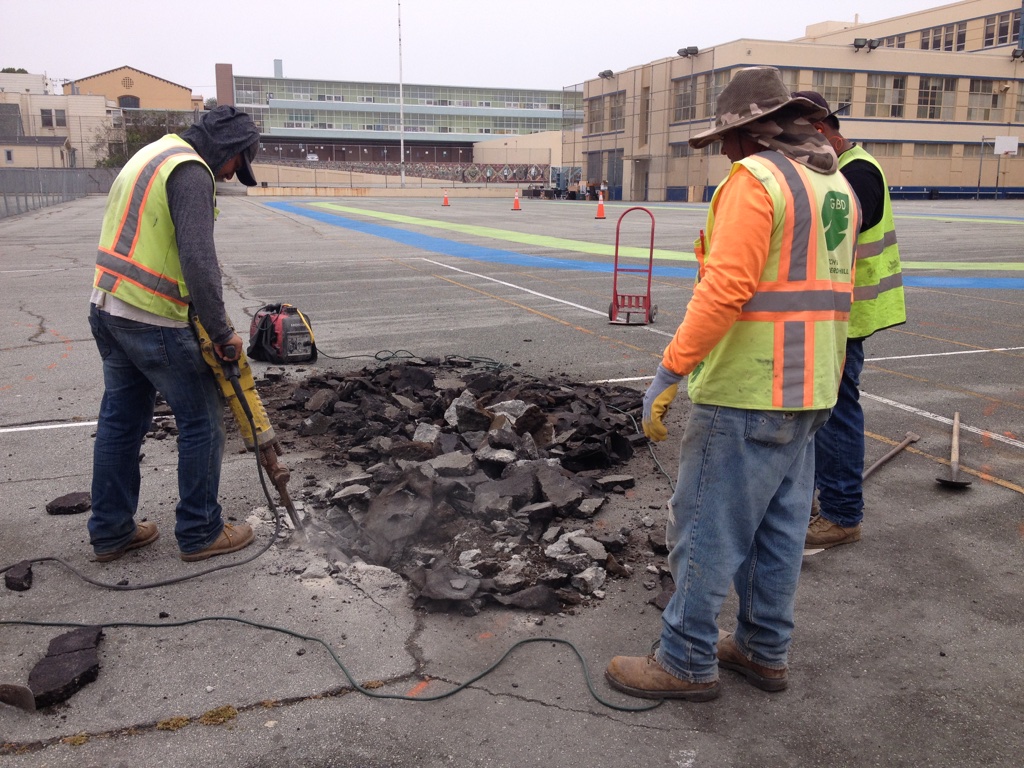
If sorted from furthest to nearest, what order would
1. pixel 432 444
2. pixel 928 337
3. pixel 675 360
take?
pixel 928 337 < pixel 432 444 < pixel 675 360

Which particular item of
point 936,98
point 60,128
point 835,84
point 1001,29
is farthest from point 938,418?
point 60,128

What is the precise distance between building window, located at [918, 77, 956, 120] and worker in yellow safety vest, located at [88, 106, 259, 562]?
64830 mm

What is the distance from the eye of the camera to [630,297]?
11.2 m

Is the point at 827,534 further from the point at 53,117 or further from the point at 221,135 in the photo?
the point at 53,117

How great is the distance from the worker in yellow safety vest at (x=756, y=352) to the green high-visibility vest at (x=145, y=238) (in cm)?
240

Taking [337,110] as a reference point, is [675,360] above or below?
below

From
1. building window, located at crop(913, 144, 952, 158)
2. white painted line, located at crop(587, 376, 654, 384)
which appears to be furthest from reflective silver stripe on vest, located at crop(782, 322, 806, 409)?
building window, located at crop(913, 144, 952, 158)

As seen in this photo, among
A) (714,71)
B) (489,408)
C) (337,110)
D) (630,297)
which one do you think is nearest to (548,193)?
(714,71)

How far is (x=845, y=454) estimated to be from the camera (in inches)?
180

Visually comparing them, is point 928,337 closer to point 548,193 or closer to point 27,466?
point 27,466

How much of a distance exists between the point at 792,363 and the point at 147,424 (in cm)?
328

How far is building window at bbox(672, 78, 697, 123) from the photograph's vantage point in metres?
58.3

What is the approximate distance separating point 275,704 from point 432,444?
2.58m

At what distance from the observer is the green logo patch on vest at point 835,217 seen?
287 cm
